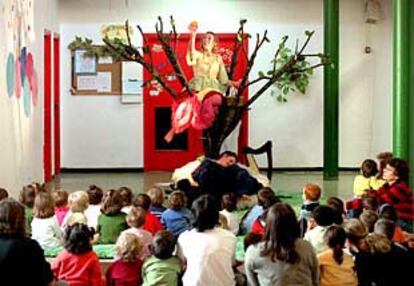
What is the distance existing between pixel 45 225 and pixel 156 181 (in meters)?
6.29

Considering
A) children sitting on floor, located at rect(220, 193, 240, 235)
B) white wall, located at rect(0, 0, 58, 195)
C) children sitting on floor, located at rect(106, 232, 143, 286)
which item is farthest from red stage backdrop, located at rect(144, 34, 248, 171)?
children sitting on floor, located at rect(106, 232, 143, 286)

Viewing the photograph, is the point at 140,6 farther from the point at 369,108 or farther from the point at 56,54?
the point at 369,108

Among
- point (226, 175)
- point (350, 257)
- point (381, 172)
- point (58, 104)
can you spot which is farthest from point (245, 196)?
point (58, 104)

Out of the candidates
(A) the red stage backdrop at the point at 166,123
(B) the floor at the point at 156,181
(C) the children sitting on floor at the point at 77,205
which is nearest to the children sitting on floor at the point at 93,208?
(C) the children sitting on floor at the point at 77,205

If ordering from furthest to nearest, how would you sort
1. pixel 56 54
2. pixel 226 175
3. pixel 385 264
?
pixel 56 54 → pixel 226 175 → pixel 385 264

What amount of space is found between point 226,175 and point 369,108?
5831mm

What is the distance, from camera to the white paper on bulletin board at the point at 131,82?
1315 cm

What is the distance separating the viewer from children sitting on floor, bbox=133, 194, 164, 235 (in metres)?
5.47

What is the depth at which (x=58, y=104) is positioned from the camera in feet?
42.3

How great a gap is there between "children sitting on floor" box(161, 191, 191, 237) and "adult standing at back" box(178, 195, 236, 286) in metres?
1.30

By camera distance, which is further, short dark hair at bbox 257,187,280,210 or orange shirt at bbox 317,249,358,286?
short dark hair at bbox 257,187,280,210

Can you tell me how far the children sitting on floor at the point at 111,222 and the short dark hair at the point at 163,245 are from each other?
1.18m

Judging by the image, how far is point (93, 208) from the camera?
6223 millimetres

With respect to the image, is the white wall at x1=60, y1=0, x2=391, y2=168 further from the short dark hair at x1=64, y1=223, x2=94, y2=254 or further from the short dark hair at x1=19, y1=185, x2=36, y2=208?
the short dark hair at x1=64, y1=223, x2=94, y2=254
